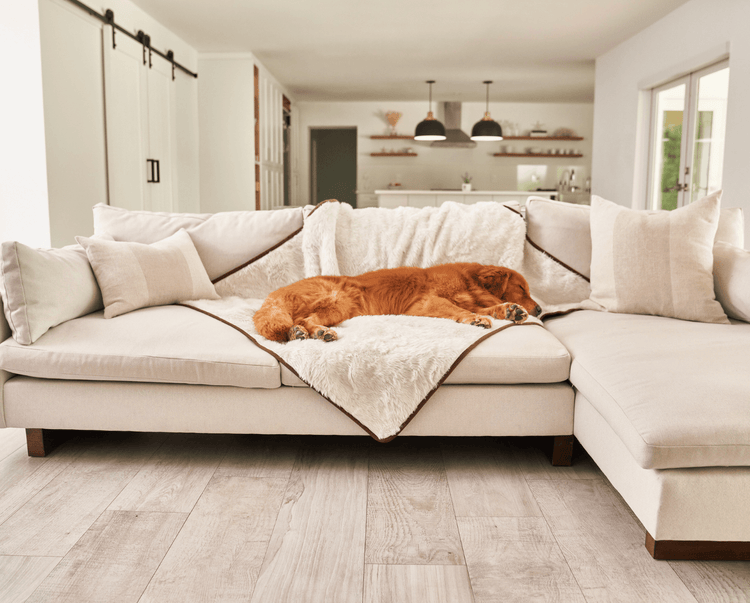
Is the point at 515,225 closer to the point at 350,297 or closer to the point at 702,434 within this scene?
the point at 350,297

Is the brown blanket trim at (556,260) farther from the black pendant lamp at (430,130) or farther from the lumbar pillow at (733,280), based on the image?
the black pendant lamp at (430,130)

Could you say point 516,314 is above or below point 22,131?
below

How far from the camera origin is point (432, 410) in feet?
6.18

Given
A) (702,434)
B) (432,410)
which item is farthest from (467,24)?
(702,434)

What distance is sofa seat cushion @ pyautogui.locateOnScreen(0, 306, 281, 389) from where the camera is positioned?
1872 millimetres

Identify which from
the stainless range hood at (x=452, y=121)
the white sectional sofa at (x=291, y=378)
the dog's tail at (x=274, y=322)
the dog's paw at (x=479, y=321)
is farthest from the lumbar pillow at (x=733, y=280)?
the stainless range hood at (x=452, y=121)

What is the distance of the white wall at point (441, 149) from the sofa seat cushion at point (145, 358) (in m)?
8.17

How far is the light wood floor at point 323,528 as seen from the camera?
130cm

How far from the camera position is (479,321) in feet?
6.79

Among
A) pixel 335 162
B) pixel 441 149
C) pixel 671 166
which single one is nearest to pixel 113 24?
pixel 671 166

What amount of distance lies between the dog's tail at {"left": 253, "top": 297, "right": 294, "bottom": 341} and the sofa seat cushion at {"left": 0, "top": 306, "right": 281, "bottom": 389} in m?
0.08

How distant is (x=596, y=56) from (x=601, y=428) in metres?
6.43

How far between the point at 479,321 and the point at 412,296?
0.35m

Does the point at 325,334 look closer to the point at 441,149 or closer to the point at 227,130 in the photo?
the point at 227,130
